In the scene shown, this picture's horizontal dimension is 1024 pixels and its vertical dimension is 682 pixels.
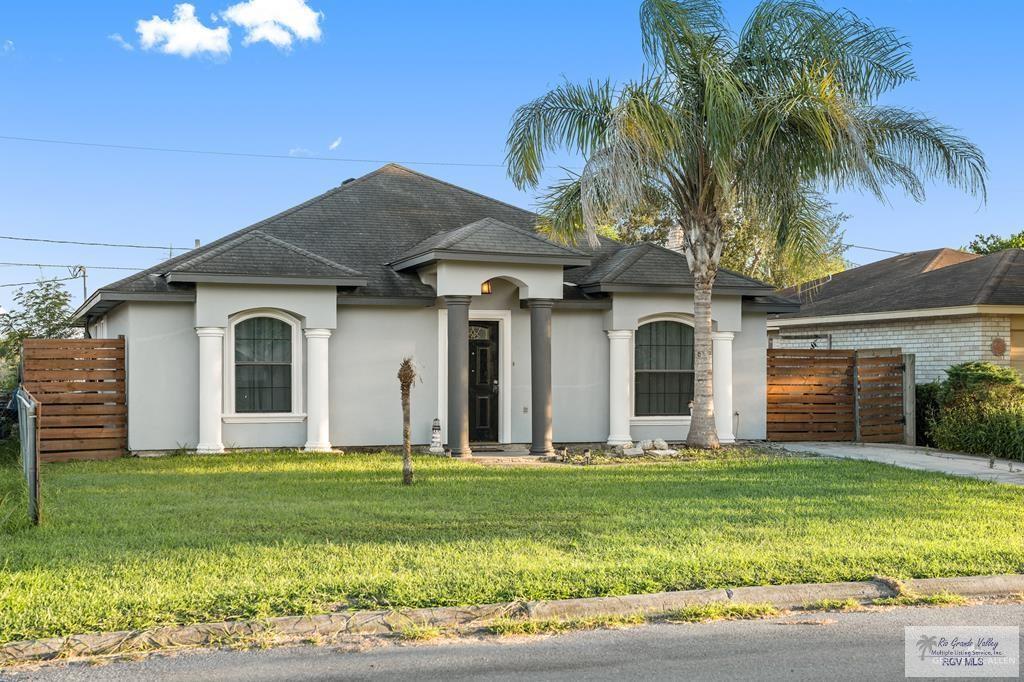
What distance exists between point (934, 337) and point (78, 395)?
17.6m

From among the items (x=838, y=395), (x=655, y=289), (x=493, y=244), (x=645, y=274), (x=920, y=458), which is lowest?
(x=920, y=458)

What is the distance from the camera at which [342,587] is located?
22.2 feet

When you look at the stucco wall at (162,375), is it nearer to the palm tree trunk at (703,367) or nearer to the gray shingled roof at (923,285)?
the palm tree trunk at (703,367)

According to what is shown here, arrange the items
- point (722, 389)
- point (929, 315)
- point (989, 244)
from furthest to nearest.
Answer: point (989, 244) < point (929, 315) < point (722, 389)

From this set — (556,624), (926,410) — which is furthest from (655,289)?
(556,624)

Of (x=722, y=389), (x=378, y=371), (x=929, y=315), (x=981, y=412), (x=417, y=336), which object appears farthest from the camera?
(x=929, y=315)

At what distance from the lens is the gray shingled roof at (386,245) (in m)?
16.0

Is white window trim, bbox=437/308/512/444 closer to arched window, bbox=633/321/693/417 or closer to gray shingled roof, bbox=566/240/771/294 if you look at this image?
gray shingled roof, bbox=566/240/771/294

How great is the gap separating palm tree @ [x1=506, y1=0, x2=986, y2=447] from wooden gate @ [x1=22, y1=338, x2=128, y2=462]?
25.2 ft

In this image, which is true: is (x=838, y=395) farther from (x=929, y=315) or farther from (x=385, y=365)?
(x=385, y=365)

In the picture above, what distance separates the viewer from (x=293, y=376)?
16.5 m

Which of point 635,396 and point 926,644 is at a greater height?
point 635,396

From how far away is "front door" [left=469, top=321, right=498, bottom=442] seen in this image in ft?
58.0

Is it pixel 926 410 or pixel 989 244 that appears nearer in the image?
pixel 926 410
